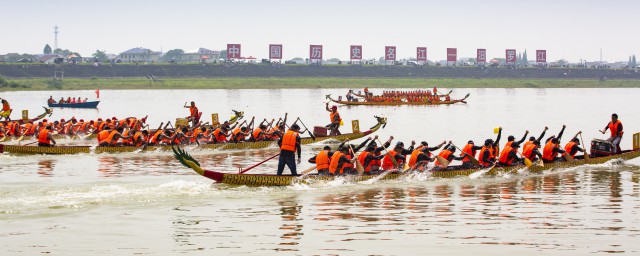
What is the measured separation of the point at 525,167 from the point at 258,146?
41.0 feet

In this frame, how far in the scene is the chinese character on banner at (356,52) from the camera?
540ft

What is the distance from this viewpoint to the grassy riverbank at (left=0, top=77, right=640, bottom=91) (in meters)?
119

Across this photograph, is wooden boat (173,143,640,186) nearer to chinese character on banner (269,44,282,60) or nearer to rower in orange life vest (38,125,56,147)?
rower in orange life vest (38,125,56,147)

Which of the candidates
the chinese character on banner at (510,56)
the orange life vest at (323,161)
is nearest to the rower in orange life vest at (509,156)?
the orange life vest at (323,161)

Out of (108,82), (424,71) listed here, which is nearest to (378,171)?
(108,82)

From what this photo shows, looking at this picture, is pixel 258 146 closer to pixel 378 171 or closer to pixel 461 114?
pixel 378 171

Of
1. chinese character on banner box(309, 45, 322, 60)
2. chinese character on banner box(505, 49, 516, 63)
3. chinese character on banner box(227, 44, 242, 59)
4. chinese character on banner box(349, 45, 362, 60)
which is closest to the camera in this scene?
chinese character on banner box(227, 44, 242, 59)

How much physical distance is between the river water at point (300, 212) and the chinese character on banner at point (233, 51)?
397 ft

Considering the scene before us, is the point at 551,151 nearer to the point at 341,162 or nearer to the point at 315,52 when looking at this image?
the point at 341,162

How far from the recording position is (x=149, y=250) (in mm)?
16609

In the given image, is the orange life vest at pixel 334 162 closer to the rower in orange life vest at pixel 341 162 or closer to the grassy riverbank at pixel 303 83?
the rower in orange life vest at pixel 341 162

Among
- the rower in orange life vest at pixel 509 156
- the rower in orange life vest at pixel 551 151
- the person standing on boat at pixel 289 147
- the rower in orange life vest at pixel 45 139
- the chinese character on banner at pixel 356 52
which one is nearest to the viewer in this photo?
the person standing on boat at pixel 289 147

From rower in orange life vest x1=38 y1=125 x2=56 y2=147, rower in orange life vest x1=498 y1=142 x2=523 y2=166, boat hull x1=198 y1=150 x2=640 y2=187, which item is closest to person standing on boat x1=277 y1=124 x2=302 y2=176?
boat hull x1=198 y1=150 x2=640 y2=187

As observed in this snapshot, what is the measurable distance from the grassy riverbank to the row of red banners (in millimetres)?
17591
